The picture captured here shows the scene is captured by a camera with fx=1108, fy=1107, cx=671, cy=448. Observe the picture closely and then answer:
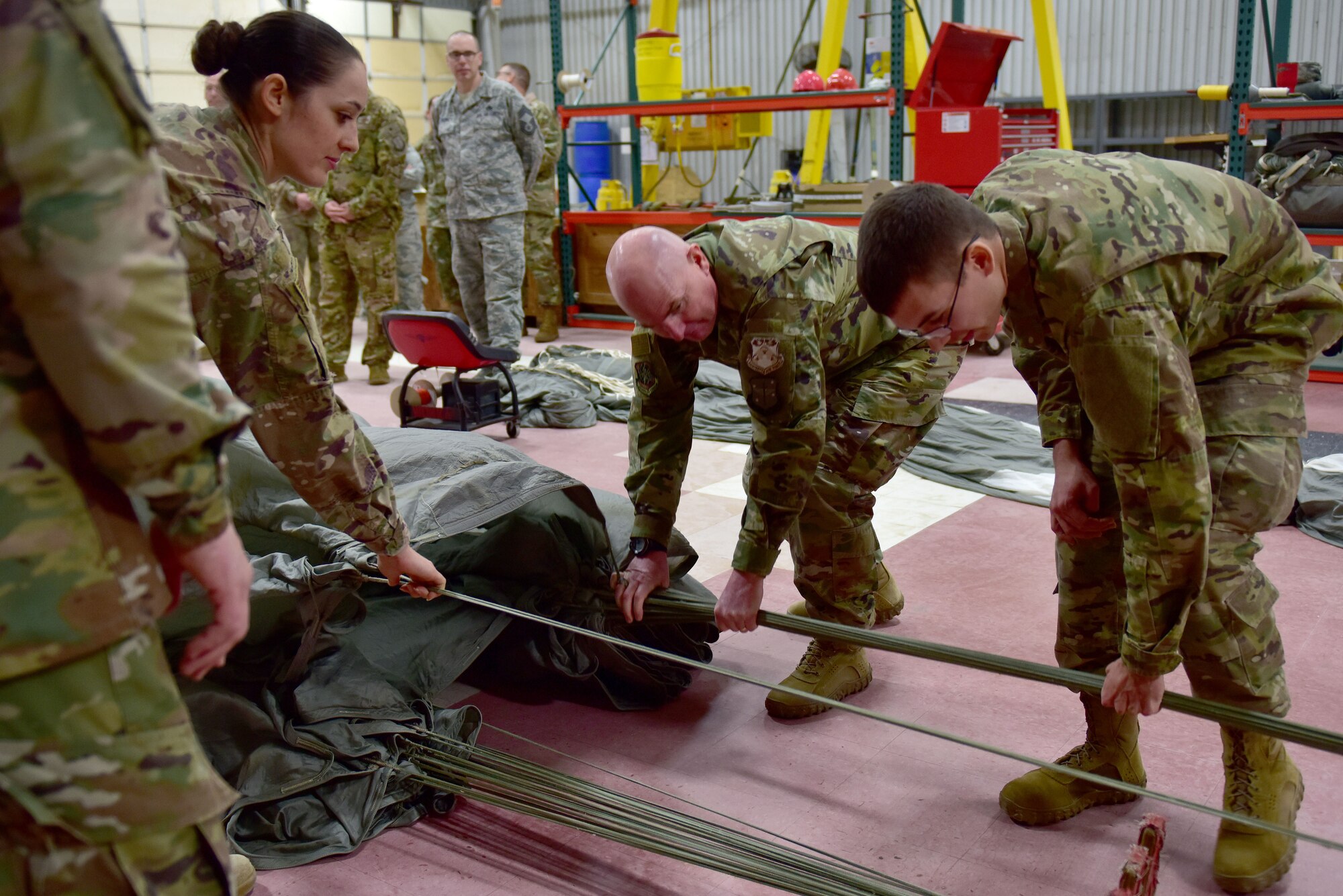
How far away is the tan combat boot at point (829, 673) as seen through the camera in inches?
101

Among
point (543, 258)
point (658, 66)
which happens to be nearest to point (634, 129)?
point (658, 66)

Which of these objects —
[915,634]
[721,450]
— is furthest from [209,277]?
[721,450]

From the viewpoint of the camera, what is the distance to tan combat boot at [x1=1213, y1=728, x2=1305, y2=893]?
6.02 feet

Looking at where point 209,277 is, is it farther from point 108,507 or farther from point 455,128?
point 455,128

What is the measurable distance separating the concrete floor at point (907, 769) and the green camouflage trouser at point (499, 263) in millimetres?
3114

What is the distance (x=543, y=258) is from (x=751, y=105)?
2.16 m

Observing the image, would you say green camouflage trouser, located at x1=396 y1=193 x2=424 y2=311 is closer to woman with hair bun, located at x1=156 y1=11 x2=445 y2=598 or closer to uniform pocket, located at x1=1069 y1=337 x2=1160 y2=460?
woman with hair bun, located at x1=156 y1=11 x2=445 y2=598

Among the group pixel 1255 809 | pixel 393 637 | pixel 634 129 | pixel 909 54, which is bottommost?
pixel 1255 809

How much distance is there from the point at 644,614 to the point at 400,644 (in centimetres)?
53

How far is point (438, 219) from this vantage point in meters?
7.06

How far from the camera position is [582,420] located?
217 inches

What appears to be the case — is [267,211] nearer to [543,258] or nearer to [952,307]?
[952,307]

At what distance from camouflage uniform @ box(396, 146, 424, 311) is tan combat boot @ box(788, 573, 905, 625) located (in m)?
4.91

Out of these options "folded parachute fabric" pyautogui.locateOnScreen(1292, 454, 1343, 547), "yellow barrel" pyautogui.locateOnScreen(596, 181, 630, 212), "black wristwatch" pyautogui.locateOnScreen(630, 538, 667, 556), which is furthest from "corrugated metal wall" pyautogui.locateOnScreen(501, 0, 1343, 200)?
"black wristwatch" pyautogui.locateOnScreen(630, 538, 667, 556)
